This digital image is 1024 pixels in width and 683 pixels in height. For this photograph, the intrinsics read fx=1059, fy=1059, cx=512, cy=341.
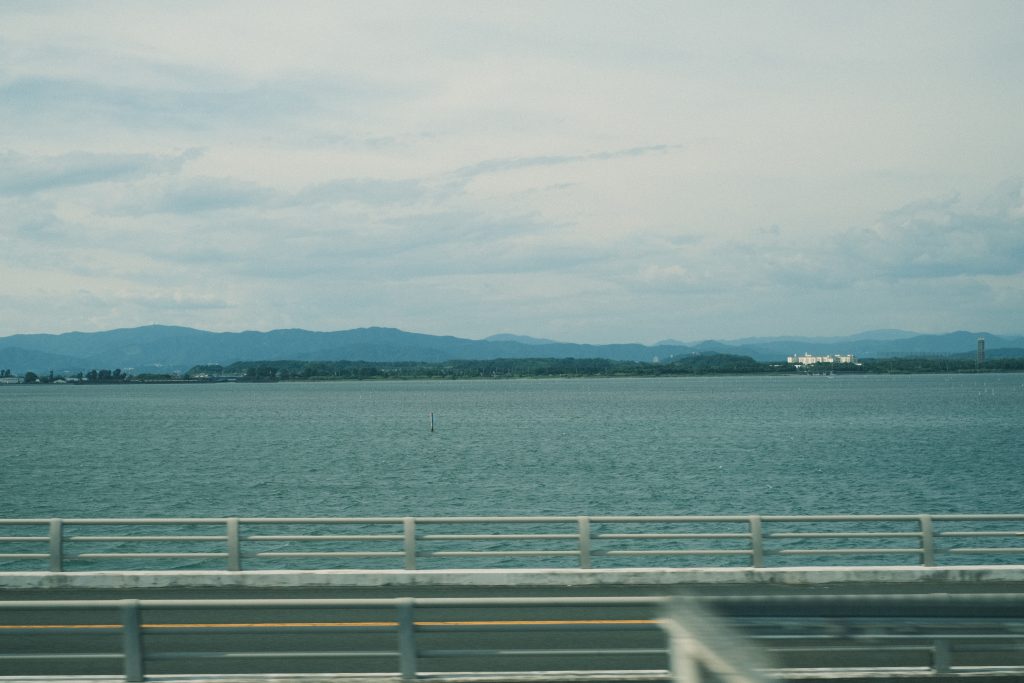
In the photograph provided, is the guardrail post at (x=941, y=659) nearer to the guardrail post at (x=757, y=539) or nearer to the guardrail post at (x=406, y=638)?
the guardrail post at (x=406, y=638)

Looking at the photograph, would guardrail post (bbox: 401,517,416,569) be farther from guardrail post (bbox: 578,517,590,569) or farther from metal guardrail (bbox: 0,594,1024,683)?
metal guardrail (bbox: 0,594,1024,683)

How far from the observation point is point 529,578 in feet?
52.3

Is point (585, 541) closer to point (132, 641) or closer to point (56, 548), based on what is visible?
point (132, 641)

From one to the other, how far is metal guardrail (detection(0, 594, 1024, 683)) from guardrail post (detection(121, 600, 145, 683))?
0.4 inches

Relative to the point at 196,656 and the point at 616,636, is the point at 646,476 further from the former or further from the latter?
the point at 196,656

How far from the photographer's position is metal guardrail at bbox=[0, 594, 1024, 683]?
238 inches

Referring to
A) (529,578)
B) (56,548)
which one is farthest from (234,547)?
(529,578)

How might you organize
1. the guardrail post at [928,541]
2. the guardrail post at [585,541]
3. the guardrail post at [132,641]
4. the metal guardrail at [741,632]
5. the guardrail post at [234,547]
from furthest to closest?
1. the guardrail post at [234,547]
2. the guardrail post at [928,541]
3. the guardrail post at [585,541]
4. the guardrail post at [132,641]
5. the metal guardrail at [741,632]

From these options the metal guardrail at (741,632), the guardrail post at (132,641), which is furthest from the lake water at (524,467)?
the guardrail post at (132,641)

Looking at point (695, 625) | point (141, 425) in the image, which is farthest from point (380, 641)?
point (141, 425)

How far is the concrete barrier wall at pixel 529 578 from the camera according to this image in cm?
1584

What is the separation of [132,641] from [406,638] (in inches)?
99.9

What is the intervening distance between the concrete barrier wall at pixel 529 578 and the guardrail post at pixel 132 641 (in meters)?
6.08

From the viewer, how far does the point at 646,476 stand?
186 feet
